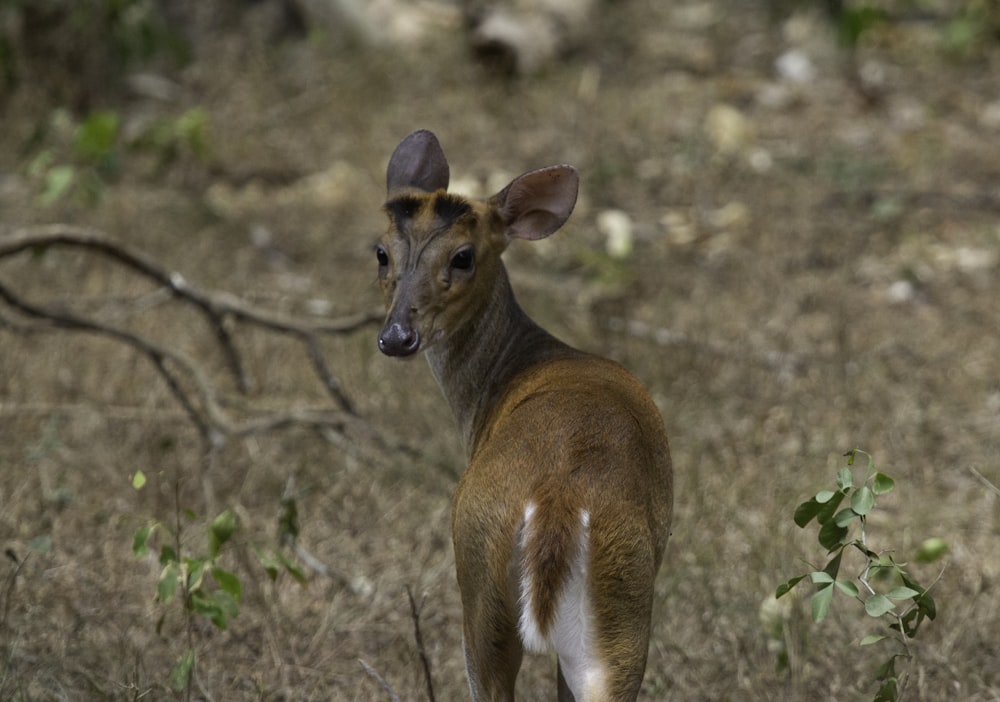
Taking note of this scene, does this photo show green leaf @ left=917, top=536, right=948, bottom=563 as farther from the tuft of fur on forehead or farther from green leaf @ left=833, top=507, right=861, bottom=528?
the tuft of fur on forehead

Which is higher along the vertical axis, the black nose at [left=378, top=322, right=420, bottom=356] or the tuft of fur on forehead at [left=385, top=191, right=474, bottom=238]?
the tuft of fur on forehead at [left=385, top=191, right=474, bottom=238]

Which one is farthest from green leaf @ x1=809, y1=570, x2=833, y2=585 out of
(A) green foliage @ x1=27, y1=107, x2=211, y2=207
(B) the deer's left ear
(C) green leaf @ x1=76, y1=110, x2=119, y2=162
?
(A) green foliage @ x1=27, y1=107, x2=211, y2=207

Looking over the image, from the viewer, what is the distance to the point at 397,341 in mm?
3160

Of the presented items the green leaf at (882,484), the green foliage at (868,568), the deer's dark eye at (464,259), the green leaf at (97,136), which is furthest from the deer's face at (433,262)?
the green leaf at (97,136)

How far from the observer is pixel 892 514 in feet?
15.3

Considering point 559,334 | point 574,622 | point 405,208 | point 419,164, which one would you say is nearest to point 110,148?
point 559,334

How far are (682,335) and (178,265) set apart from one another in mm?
2400

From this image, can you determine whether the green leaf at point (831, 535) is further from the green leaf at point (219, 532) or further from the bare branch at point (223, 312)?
the bare branch at point (223, 312)

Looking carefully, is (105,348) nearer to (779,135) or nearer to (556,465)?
(556,465)

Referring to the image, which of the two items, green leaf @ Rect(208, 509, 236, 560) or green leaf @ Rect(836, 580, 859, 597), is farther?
green leaf @ Rect(208, 509, 236, 560)

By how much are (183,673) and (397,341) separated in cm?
92

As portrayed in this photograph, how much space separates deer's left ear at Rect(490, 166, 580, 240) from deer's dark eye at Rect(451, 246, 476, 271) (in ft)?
0.69

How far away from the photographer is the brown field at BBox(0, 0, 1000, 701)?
3.84 meters

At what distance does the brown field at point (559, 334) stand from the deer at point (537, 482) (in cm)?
86
